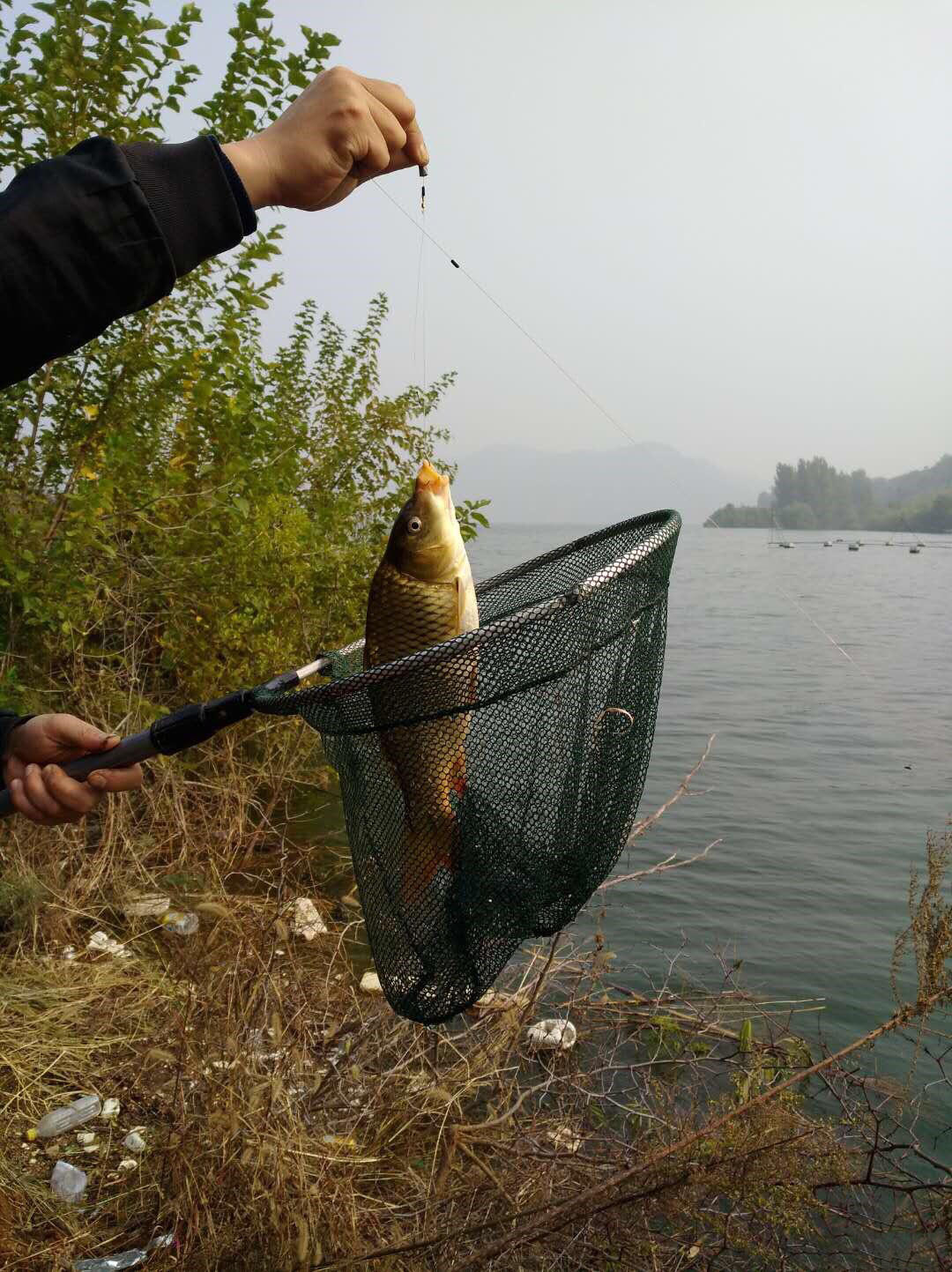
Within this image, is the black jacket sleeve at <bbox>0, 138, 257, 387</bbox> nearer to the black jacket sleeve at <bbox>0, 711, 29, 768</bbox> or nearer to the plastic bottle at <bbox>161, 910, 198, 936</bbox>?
the black jacket sleeve at <bbox>0, 711, 29, 768</bbox>

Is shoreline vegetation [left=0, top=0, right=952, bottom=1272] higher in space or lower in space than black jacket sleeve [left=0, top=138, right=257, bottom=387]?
lower

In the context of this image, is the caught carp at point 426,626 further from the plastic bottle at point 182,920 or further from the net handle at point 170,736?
the plastic bottle at point 182,920

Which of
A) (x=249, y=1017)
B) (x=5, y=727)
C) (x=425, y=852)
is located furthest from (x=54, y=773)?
(x=249, y=1017)

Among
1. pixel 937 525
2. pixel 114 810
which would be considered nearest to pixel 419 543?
pixel 114 810

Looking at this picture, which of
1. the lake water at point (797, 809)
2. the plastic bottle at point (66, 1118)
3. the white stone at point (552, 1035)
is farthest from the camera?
the lake water at point (797, 809)

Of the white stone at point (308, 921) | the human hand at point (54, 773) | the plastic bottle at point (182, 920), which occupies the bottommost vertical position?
the white stone at point (308, 921)

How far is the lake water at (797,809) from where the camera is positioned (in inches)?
306

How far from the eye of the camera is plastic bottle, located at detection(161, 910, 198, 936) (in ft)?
19.2

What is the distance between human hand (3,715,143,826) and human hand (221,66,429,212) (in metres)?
1.19

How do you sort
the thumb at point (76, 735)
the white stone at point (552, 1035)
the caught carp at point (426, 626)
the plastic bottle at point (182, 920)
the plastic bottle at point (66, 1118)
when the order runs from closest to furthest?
the thumb at point (76, 735) → the caught carp at point (426, 626) → the plastic bottle at point (66, 1118) → the white stone at point (552, 1035) → the plastic bottle at point (182, 920)

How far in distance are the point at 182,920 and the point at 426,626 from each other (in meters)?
4.41

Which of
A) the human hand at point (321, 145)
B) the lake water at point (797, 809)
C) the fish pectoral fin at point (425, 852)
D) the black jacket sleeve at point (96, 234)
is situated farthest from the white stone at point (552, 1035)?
the black jacket sleeve at point (96, 234)

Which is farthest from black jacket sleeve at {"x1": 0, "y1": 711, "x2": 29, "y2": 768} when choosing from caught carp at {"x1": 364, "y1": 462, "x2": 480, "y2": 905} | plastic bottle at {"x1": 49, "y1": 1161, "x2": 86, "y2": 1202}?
plastic bottle at {"x1": 49, "y1": 1161, "x2": 86, "y2": 1202}

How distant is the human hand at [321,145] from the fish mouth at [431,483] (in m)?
0.90
